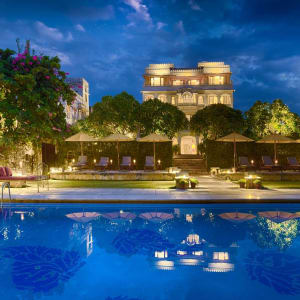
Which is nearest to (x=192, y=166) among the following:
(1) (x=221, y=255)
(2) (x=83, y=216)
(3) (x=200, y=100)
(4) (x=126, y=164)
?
(4) (x=126, y=164)

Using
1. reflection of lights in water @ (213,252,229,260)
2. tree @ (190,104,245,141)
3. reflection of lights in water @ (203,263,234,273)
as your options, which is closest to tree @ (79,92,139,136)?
tree @ (190,104,245,141)

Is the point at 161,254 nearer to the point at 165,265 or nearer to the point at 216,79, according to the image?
the point at 165,265

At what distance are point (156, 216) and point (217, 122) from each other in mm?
17569

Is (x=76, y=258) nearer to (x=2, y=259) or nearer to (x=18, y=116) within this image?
(x=2, y=259)

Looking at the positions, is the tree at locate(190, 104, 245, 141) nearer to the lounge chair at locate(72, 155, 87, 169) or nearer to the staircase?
the staircase

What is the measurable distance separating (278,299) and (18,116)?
496 inches

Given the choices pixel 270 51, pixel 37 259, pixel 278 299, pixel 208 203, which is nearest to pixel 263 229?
pixel 208 203

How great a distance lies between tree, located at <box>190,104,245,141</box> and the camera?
77.6ft

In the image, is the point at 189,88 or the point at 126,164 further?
the point at 189,88

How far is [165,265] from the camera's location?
480 centimetres

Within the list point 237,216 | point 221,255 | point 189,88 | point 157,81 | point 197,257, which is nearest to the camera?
point 197,257

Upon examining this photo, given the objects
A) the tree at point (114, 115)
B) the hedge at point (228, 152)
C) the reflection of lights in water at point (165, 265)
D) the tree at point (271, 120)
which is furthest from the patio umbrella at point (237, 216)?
the tree at point (271, 120)

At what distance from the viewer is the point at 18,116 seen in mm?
13133

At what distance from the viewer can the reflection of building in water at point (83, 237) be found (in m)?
5.52
